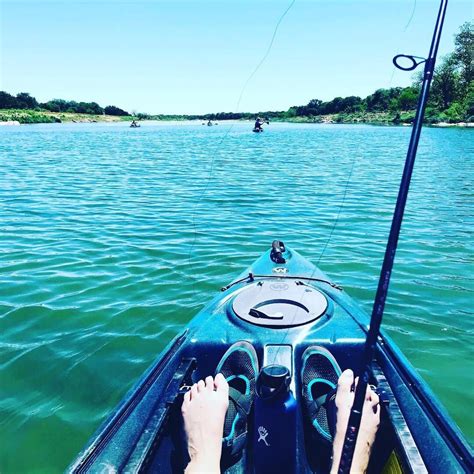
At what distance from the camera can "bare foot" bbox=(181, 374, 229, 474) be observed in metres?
2.69

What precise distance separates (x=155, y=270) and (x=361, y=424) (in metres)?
5.59

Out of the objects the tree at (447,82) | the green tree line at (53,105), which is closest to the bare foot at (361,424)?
the tree at (447,82)

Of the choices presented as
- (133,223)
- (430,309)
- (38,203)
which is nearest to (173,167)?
(38,203)

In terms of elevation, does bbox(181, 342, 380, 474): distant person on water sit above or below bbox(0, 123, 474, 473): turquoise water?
above

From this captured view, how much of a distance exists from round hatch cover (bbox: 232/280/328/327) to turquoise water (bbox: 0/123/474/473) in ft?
5.46

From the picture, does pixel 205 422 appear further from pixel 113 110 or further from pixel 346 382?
pixel 113 110

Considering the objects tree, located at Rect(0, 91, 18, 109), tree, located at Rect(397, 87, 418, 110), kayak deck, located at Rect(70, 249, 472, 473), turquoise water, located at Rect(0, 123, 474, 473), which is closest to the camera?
kayak deck, located at Rect(70, 249, 472, 473)

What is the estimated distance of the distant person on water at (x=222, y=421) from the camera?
2684mm

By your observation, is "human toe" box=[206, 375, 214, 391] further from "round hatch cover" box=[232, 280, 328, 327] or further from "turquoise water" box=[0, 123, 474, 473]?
"turquoise water" box=[0, 123, 474, 473]

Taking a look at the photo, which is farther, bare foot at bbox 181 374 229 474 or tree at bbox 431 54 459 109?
tree at bbox 431 54 459 109

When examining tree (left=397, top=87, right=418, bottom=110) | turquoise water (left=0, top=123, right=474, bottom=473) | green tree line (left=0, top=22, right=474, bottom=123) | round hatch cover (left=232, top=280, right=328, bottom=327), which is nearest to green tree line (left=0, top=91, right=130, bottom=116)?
green tree line (left=0, top=22, right=474, bottom=123)

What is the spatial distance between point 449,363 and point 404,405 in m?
2.70

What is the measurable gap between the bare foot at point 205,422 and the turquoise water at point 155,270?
1.65 metres

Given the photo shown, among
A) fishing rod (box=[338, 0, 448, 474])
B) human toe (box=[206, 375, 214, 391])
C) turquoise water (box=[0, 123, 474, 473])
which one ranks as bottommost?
turquoise water (box=[0, 123, 474, 473])
